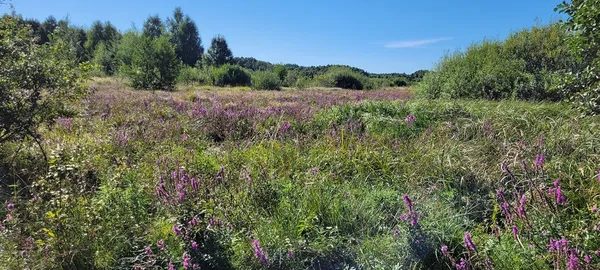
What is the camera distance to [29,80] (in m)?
3.95

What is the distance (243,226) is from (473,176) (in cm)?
267

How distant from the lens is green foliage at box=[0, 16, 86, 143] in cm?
385

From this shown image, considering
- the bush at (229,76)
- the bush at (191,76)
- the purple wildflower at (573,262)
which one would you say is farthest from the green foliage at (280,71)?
the purple wildflower at (573,262)

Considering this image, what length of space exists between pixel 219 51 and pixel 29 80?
2962 inches

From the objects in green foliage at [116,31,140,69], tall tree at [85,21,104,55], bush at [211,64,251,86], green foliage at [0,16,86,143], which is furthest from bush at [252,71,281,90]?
tall tree at [85,21,104,55]

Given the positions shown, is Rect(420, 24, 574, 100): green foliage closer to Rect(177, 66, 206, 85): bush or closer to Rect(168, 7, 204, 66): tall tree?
Rect(177, 66, 206, 85): bush

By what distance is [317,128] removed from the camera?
21.3 feet

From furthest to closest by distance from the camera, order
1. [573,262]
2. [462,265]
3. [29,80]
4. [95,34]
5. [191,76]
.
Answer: [95,34], [191,76], [29,80], [462,265], [573,262]

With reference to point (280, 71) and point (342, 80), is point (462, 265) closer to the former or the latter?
point (342, 80)

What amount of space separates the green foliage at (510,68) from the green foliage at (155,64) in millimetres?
23100

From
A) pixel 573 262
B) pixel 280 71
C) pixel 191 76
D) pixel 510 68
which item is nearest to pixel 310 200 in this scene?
pixel 573 262

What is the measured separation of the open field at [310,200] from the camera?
2.18m

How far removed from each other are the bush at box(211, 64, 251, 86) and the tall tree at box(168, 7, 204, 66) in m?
33.3

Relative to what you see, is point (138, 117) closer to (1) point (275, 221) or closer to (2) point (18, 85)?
(2) point (18, 85)
